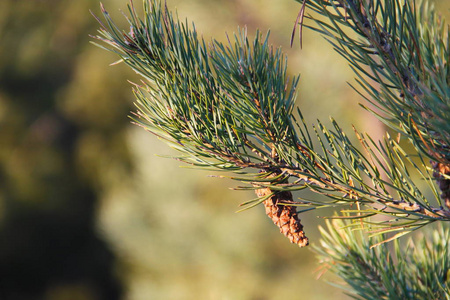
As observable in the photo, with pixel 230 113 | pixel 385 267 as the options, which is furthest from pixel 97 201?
pixel 230 113

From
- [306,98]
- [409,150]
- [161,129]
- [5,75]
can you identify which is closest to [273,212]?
[161,129]

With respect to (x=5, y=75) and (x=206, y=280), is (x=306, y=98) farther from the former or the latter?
(x=5, y=75)

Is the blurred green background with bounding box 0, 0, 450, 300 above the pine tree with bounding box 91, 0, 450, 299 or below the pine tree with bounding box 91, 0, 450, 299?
above

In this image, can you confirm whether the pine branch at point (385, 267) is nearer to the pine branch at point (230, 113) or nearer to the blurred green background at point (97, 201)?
the pine branch at point (230, 113)

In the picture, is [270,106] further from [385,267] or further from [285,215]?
[385,267]

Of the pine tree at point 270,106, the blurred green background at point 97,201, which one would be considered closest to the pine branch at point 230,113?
the pine tree at point 270,106

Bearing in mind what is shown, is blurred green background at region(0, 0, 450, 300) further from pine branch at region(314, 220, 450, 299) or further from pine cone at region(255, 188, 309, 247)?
pine cone at region(255, 188, 309, 247)

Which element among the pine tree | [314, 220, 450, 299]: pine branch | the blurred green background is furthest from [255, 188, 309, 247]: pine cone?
the blurred green background
